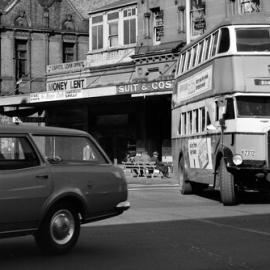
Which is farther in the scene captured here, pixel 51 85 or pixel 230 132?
pixel 51 85

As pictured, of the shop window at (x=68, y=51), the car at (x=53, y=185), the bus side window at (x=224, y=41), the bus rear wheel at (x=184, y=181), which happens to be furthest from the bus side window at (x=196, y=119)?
the shop window at (x=68, y=51)

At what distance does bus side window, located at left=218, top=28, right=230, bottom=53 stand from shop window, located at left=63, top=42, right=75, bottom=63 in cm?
3651

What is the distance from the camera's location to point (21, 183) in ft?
25.5

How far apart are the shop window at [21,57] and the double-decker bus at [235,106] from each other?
110 ft

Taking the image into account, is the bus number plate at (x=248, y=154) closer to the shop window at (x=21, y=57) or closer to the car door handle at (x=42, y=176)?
the car door handle at (x=42, y=176)

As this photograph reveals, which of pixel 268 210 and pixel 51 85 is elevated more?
pixel 51 85

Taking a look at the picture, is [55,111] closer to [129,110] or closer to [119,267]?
[129,110]

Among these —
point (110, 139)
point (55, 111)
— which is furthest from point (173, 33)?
point (55, 111)

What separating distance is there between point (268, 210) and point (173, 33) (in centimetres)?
2203

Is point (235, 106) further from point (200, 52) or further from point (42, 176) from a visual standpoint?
point (42, 176)

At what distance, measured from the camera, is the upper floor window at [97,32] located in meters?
40.0

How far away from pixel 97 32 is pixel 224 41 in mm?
24668

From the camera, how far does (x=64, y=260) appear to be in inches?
325

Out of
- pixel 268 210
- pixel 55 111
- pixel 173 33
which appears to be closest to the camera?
pixel 268 210
